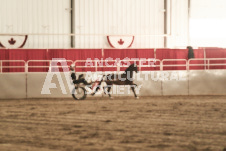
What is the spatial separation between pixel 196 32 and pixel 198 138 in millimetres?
17221

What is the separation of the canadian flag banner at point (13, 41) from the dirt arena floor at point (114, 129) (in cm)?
1098

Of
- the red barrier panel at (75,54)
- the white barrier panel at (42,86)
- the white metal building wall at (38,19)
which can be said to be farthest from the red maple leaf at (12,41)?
the white barrier panel at (42,86)

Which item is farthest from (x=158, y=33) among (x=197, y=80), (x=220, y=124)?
(x=220, y=124)

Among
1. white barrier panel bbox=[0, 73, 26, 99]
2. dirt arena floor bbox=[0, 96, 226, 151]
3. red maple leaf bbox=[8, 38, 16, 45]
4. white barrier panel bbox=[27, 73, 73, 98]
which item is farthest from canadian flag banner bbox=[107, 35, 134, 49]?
dirt arena floor bbox=[0, 96, 226, 151]

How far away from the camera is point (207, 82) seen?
60.1 feet

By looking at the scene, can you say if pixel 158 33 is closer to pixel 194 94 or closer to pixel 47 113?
pixel 194 94

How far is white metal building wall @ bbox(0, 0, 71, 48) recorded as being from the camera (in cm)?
2255

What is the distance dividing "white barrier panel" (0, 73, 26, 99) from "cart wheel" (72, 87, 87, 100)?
2470mm

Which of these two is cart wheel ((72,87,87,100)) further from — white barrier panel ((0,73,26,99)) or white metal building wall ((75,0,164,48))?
white metal building wall ((75,0,164,48))

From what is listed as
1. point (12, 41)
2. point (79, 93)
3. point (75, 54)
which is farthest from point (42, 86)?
point (12, 41)

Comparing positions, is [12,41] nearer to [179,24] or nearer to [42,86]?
[42,86]

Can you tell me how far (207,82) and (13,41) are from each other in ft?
35.0

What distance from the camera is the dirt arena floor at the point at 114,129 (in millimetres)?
6402

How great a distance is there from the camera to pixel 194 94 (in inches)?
716
